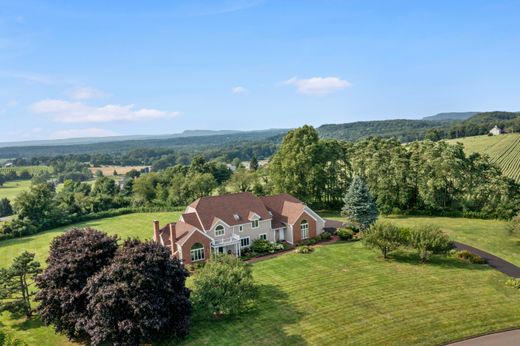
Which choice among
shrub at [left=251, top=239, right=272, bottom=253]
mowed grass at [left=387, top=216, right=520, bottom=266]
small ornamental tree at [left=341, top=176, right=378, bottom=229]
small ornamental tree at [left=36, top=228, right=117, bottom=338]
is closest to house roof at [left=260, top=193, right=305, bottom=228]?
shrub at [left=251, top=239, right=272, bottom=253]

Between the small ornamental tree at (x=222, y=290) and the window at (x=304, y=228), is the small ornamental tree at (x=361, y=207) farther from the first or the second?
the small ornamental tree at (x=222, y=290)

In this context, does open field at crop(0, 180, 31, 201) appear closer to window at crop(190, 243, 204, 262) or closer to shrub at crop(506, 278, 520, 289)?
window at crop(190, 243, 204, 262)

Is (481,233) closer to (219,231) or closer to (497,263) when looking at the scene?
(497,263)

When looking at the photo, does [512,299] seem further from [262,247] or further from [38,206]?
[38,206]

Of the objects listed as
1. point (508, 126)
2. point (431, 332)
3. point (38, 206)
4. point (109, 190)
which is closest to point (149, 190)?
point (109, 190)

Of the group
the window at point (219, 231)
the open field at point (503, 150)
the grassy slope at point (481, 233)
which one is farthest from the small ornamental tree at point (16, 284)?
the open field at point (503, 150)

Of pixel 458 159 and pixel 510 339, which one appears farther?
pixel 458 159

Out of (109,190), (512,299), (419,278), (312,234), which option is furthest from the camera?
(109,190)

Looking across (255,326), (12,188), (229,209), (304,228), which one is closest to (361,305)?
(255,326)
